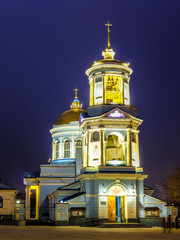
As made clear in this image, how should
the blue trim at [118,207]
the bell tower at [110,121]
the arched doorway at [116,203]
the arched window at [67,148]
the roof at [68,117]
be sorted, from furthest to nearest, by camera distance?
the roof at [68,117]
the arched window at [67,148]
the bell tower at [110,121]
the blue trim at [118,207]
the arched doorway at [116,203]

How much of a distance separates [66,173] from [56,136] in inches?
291

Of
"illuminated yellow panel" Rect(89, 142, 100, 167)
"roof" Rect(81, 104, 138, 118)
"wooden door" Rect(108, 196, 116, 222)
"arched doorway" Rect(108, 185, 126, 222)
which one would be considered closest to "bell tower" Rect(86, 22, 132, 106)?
"roof" Rect(81, 104, 138, 118)

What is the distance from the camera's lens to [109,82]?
4409 centimetres

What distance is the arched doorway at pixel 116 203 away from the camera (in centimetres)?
3909

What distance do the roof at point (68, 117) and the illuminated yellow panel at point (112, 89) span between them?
14893 millimetres

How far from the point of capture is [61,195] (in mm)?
44500

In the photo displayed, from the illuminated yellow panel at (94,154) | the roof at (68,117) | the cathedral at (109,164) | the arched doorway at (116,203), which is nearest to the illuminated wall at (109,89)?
the cathedral at (109,164)

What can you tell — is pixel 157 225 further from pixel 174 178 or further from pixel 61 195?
pixel 174 178

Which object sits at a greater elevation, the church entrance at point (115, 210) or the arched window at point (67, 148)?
the arched window at point (67, 148)

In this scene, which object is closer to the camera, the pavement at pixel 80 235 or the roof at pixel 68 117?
the pavement at pixel 80 235

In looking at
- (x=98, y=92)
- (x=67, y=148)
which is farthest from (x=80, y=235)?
(x=67, y=148)

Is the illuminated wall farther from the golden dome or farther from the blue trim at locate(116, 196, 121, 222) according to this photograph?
the golden dome

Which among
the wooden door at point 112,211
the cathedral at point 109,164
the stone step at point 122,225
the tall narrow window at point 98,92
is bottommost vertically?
the stone step at point 122,225

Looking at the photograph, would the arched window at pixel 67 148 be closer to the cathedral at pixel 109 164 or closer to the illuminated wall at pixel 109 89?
the cathedral at pixel 109 164
